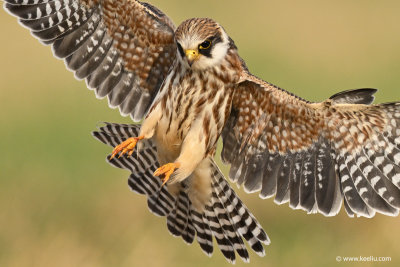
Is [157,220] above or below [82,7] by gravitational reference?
below

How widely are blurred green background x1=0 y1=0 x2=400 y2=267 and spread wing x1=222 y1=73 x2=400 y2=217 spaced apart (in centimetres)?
111

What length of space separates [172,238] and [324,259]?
5.20 ft

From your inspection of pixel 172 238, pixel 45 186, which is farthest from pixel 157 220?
pixel 45 186

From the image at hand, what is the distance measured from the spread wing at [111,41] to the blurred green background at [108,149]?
4.46 feet

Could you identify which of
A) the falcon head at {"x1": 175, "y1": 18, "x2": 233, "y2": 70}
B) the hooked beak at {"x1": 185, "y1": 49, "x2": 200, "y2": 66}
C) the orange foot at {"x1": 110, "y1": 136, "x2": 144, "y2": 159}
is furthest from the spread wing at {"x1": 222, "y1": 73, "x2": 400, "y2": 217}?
the orange foot at {"x1": 110, "y1": 136, "x2": 144, "y2": 159}

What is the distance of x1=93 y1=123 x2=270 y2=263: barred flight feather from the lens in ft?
39.1

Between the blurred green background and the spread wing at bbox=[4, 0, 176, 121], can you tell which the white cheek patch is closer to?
the spread wing at bbox=[4, 0, 176, 121]

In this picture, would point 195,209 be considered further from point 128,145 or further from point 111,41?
point 111,41

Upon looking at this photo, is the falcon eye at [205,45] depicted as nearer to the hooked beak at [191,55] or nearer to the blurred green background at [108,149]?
the hooked beak at [191,55]

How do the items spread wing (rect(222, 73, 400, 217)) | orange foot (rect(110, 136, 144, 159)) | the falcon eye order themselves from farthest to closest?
spread wing (rect(222, 73, 400, 217)) < orange foot (rect(110, 136, 144, 159)) < the falcon eye

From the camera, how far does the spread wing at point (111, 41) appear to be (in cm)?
1162

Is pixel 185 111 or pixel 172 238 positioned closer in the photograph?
pixel 185 111

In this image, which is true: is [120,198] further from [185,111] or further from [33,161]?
[185,111]

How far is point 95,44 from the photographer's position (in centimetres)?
1188
